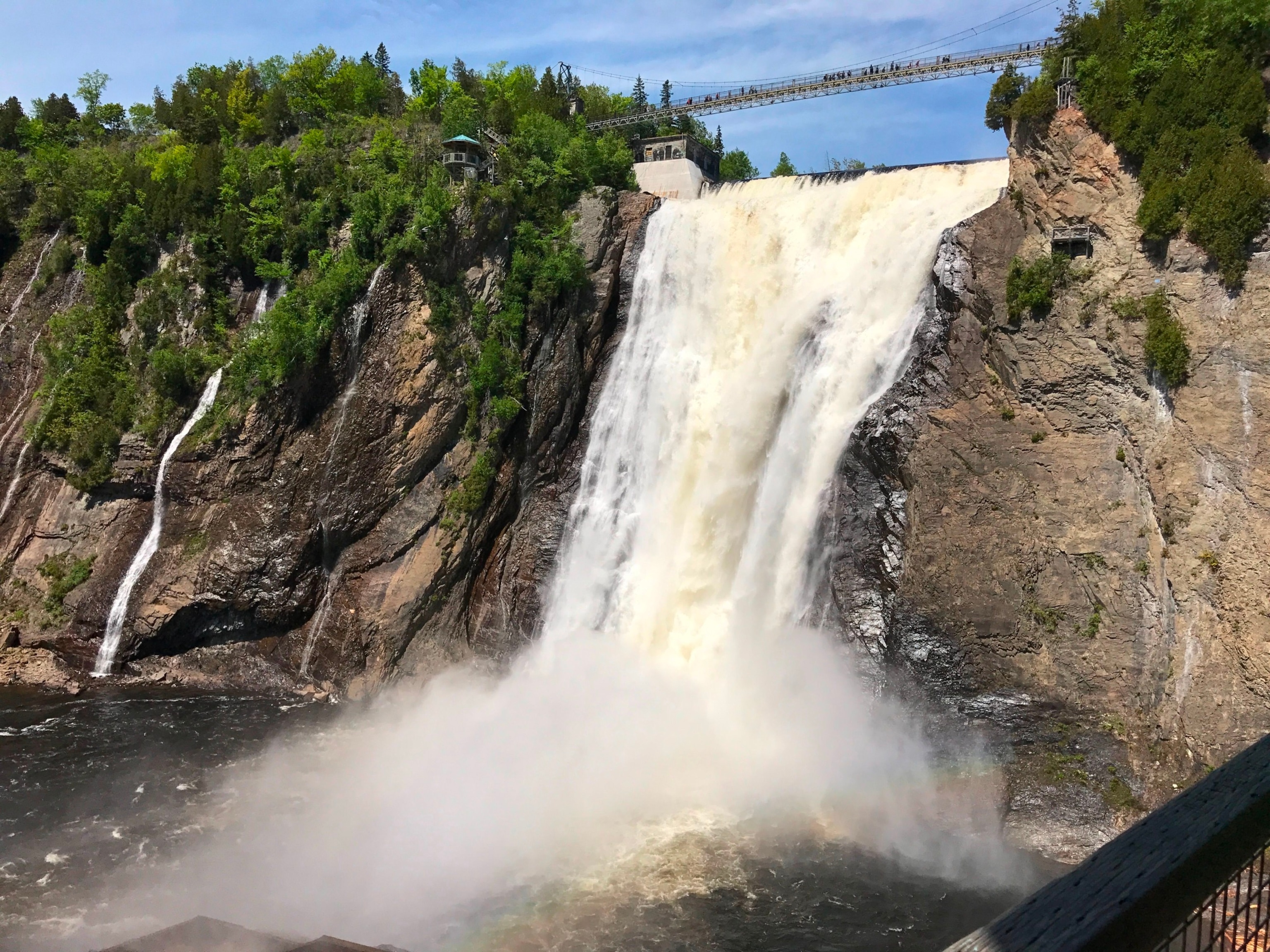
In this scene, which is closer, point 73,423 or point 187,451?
point 187,451

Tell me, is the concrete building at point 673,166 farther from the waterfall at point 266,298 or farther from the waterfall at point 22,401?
the waterfall at point 22,401

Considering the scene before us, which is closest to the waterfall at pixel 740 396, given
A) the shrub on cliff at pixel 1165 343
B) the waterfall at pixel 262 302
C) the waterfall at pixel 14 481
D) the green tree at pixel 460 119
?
the shrub on cliff at pixel 1165 343

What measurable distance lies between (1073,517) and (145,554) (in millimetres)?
21903

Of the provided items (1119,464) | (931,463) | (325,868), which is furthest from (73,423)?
(1119,464)

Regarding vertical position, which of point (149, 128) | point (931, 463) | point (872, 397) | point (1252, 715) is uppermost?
point (149, 128)

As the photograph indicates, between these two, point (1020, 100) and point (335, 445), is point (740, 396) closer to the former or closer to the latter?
point (1020, 100)

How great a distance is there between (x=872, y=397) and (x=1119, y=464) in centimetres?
481

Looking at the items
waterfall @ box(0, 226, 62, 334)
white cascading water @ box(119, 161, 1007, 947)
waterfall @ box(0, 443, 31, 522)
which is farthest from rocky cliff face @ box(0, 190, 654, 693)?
waterfall @ box(0, 226, 62, 334)

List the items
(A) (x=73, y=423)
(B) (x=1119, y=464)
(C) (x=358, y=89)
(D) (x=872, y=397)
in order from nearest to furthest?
1. (B) (x=1119, y=464)
2. (D) (x=872, y=397)
3. (A) (x=73, y=423)
4. (C) (x=358, y=89)

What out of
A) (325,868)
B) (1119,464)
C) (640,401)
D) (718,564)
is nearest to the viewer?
(325,868)

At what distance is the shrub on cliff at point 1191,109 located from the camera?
1434 centimetres

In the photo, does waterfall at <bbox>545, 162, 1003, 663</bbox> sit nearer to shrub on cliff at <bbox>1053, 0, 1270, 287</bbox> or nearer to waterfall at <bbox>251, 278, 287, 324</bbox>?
shrub on cliff at <bbox>1053, 0, 1270, 287</bbox>

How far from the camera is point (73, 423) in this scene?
86.3 feet

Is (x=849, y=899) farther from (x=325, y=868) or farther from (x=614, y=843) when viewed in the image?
(x=325, y=868)
